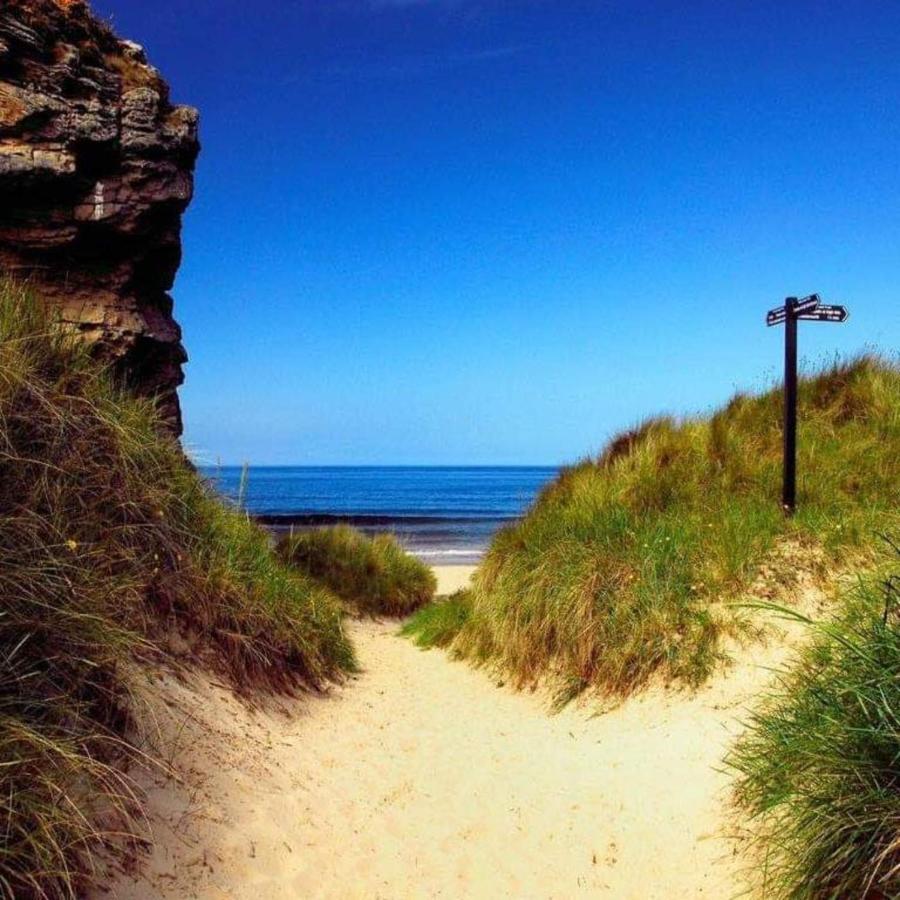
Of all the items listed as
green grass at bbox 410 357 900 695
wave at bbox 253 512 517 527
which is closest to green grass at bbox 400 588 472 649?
green grass at bbox 410 357 900 695

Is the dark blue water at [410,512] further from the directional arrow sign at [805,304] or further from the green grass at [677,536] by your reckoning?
the directional arrow sign at [805,304]

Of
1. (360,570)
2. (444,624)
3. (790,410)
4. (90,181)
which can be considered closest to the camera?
(790,410)

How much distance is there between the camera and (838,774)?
3.56 m

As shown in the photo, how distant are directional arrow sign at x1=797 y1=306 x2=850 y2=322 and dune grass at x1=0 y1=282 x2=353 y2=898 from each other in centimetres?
608

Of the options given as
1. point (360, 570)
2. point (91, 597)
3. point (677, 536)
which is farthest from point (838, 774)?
point (360, 570)

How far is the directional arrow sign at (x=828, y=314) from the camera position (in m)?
8.47

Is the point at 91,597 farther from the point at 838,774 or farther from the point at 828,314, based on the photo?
the point at 828,314

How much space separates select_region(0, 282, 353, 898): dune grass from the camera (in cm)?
324

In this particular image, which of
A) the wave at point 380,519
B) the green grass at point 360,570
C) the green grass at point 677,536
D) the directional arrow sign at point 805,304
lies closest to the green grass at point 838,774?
the green grass at point 677,536

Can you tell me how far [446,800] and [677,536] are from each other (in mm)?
3688

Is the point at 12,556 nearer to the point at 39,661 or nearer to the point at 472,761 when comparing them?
the point at 39,661

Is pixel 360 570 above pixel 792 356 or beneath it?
beneath

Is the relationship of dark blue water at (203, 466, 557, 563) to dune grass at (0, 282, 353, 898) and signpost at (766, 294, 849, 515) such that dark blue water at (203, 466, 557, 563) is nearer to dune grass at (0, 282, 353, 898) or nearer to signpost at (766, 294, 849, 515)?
dune grass at (0, 282, 353, 898)

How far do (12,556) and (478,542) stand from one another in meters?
28.3
